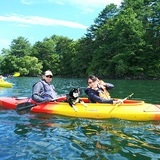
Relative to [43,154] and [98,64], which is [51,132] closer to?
[43,154]

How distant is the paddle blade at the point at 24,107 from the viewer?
11945 mm

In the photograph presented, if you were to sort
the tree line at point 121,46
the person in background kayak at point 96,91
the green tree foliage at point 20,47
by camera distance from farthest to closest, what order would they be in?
the green tree foliage at point 20,47
the tree line at point 121,46
the person in background kayak at point 96,91

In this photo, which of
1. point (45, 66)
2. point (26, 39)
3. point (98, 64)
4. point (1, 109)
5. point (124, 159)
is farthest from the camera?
point (26, 39)

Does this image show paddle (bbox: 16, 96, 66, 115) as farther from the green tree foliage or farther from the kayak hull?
the green tree foliage

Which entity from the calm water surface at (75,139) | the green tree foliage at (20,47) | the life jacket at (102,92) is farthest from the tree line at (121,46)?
the calm water surface at (75,139)

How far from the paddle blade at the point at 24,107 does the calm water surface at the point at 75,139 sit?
573 millimetres

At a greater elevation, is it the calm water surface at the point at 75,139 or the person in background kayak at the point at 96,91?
the person in background kayak at the point at 96,91

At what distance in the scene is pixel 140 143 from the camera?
26.1ft

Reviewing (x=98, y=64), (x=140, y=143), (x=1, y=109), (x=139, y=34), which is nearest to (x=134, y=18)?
(x=139, y=34)

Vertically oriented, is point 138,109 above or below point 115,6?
below

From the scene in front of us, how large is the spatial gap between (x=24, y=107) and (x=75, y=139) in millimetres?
4185

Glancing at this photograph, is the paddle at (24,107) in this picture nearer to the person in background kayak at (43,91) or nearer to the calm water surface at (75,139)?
the person in background kayak at (43,91)

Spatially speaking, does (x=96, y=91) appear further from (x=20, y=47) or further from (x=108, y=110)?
(x=20, y=47)

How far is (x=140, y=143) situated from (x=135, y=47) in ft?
158
